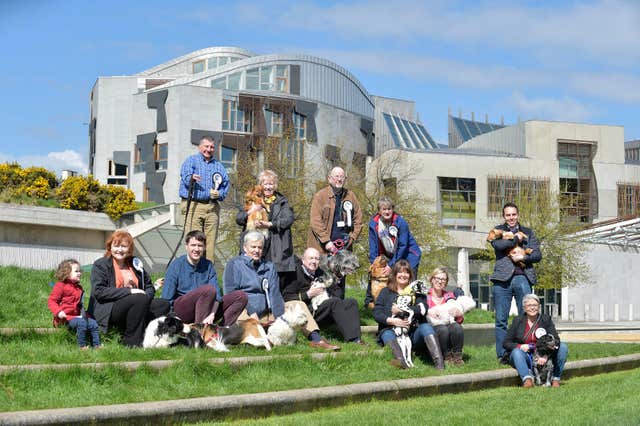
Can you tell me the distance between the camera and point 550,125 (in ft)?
234

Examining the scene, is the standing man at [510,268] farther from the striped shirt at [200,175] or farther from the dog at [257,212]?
the striped shirt at [200,175]

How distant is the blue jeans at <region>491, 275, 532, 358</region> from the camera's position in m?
11.6

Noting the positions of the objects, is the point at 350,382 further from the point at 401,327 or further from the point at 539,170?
the point at 539,170

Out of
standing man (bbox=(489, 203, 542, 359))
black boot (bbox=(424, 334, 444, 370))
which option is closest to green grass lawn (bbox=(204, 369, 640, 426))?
black boot (bbox=(424, 334, 444, 370))

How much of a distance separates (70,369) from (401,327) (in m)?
4.08

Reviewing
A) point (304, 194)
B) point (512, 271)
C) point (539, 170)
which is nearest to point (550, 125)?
point (539, 170)

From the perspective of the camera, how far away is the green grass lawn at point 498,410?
7.24 meters

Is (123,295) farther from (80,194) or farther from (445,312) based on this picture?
(80,194)

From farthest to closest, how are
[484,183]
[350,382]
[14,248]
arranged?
1. [484,183]
2. [14,248]
3. [350,382]

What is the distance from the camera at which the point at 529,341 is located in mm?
10680

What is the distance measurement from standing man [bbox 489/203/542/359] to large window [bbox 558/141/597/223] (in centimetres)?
6033

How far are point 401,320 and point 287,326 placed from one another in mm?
1330

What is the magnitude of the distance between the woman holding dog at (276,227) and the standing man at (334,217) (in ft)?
2.31

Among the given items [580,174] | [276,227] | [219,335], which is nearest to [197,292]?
[219,335]
